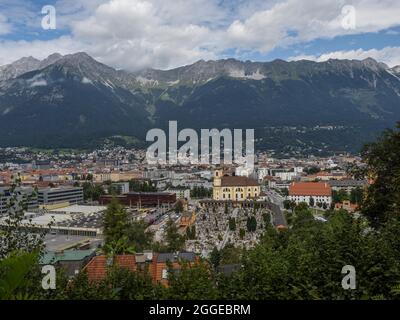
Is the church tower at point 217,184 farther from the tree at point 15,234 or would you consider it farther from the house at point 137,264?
the tree at point 15,234

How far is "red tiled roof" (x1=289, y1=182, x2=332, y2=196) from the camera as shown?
47688mm

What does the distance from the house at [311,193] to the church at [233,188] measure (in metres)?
3.97

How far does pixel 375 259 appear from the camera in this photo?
4.42m

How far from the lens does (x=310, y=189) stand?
159 feet

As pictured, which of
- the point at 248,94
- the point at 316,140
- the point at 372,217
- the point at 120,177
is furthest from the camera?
the point at 248,94

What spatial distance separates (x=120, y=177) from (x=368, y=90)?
129389 millimetres

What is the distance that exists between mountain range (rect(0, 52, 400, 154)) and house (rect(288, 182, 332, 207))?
6261cm

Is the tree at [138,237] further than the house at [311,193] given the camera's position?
No

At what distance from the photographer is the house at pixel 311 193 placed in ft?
155

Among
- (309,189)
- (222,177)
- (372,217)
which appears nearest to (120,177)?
(222,177)

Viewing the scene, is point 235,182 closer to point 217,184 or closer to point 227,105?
point 217,184

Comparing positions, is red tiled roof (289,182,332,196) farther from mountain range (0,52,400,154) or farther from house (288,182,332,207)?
mountain range (0,52,400,154)

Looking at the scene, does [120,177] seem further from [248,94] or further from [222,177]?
[248,94]

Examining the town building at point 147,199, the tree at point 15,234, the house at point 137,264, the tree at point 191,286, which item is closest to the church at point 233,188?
the town building at point 147,199
